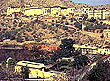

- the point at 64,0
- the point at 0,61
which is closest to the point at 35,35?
the point at 0,61

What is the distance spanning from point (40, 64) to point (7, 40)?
14.4 metres

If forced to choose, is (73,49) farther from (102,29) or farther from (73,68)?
(102,29)

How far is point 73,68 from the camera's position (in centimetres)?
2369

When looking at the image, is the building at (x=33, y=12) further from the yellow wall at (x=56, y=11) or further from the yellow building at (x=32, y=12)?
the yellow wall at (x=56, y=11)

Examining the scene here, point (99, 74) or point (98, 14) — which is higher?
point (98, 14)

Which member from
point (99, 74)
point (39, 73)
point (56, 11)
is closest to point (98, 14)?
point (56, 11)

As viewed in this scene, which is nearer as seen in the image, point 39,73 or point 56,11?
point 39,73

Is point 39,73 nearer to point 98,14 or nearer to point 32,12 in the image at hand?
point 98,14

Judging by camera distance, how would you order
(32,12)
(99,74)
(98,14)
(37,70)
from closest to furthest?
(99,74)
(37,70)
(98,14)
(32,12)

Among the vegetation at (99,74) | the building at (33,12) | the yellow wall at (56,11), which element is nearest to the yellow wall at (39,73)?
the vegetation at (99,74)

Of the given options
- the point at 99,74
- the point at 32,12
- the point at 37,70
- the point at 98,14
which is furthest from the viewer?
the point at 32,12

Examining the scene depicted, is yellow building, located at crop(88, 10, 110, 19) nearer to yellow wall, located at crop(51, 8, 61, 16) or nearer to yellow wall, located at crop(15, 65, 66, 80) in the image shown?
yellow wall, located at crop(51, 8, 61, 16)

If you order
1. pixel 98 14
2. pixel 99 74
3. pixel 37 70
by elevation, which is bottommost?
pixel 37 70

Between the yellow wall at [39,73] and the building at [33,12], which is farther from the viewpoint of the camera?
the building at [33,12]
